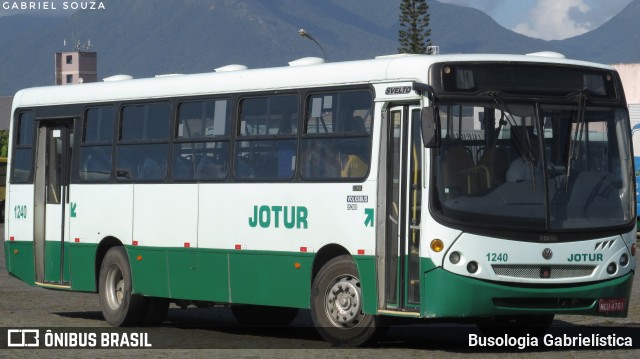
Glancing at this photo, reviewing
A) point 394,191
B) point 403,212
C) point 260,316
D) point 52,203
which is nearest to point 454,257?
point 403,212

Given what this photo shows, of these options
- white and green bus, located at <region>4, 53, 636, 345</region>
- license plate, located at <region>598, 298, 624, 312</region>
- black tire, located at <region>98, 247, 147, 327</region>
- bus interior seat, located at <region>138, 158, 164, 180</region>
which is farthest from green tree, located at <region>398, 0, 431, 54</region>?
license plate, located at <region>598, 298, 624, 312</region>

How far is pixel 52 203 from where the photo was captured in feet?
64.8

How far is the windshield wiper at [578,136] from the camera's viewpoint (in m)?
14.4

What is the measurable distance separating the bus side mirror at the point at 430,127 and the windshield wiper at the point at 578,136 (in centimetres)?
135

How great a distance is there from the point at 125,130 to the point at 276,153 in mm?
3167

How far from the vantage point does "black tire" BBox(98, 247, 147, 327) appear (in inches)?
721


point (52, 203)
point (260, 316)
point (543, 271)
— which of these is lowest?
point (260, 316)

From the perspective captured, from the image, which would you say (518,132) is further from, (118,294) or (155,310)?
(118,294)

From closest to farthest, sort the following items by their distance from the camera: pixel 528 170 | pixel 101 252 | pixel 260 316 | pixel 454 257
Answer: pixel 454 257, pixel 528 170, pixel 260 316, pixel 101 252

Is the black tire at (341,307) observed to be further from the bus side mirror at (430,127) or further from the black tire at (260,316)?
the black tire at (260,316)

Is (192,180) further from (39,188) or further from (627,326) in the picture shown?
(627,326)

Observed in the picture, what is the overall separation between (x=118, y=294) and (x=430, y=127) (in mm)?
6165

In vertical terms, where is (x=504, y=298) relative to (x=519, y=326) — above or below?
above

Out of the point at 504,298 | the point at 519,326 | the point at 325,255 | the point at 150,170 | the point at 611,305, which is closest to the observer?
the point at 504,298
